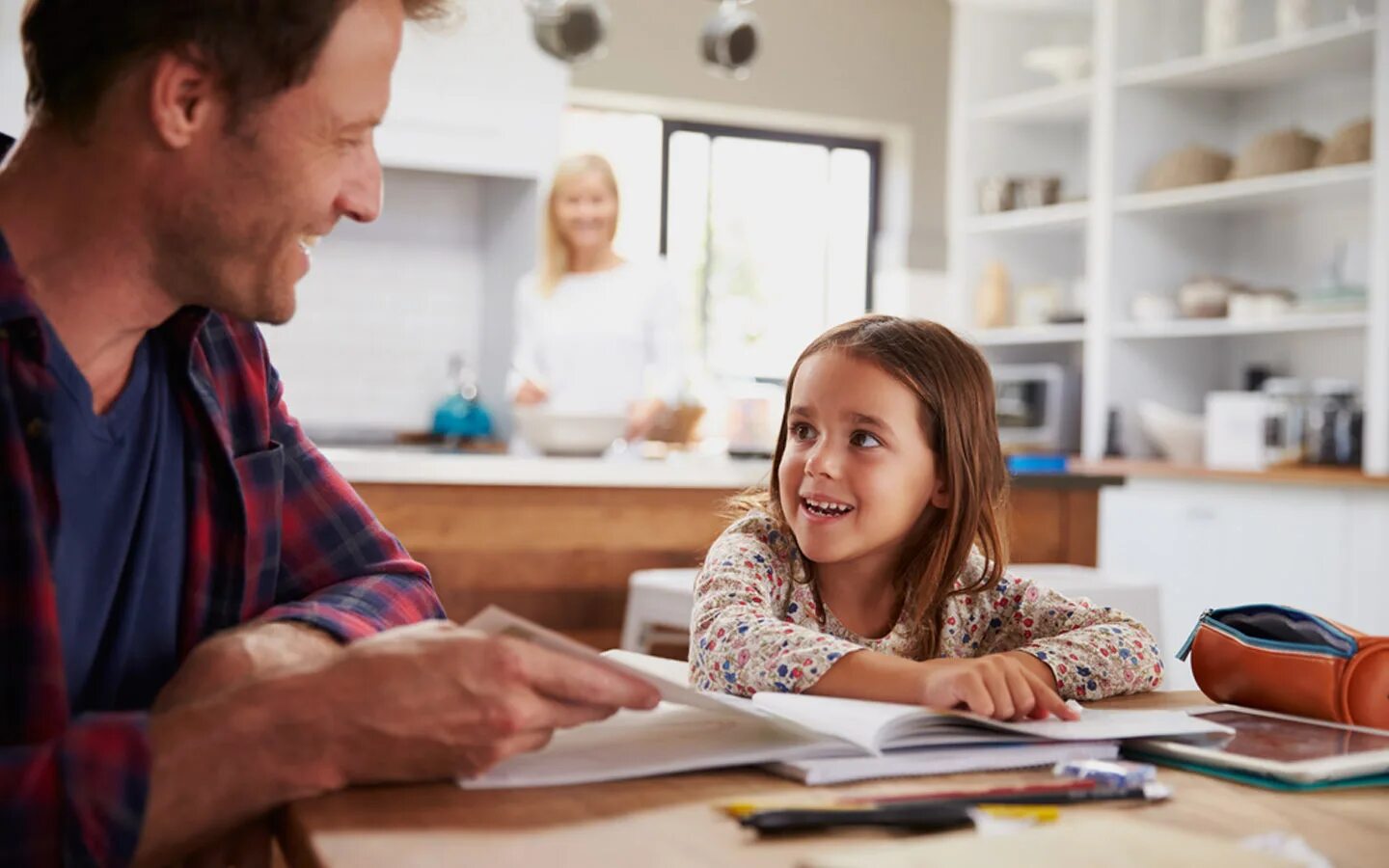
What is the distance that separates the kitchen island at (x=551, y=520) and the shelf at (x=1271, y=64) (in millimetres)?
2390

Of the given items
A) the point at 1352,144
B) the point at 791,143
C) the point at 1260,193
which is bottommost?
the point at 1260,193

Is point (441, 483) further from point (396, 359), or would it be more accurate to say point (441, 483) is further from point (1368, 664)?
point (396, 359)

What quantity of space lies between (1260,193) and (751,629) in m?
4.34

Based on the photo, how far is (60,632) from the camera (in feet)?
3.26

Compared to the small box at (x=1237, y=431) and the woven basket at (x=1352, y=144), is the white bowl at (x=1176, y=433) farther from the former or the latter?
the woven basket at (x=1352, y=144)

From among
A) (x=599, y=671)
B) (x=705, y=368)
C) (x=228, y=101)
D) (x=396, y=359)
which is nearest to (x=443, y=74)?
(x=396, y=359)

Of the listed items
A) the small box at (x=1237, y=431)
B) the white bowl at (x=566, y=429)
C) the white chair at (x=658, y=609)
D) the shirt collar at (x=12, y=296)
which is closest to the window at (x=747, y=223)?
the small box at (x=1237, y=431)

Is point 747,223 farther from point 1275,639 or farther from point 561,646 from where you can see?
point 561,646

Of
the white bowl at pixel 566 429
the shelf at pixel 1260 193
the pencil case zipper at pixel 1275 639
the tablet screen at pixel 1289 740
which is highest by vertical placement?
the shelf at pixel 1260 193

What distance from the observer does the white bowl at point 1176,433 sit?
520cm

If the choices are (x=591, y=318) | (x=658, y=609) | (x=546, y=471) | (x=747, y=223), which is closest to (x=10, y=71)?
(x=591, y=318)

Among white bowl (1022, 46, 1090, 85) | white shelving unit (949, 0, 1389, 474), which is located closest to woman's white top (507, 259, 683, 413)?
white shelving unit (949, 0, 1389, 474)

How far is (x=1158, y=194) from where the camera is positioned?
532cm

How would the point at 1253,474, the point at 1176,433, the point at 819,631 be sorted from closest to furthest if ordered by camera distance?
the point at 819,631, the point at 1253,474, the point at 1176,433
